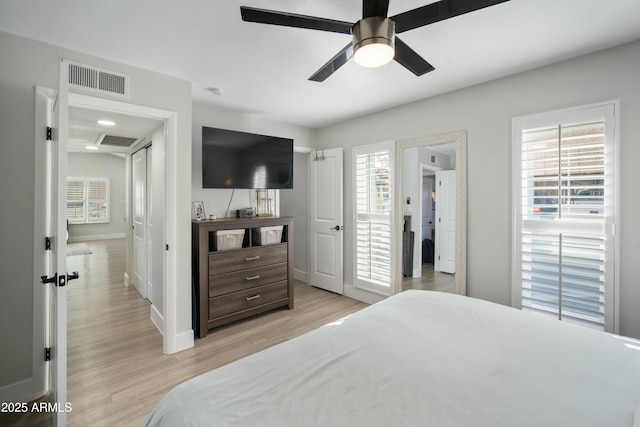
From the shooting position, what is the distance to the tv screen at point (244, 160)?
3115 millimetres

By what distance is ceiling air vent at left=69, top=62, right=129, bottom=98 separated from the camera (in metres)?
2.12

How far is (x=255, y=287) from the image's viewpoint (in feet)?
10.9

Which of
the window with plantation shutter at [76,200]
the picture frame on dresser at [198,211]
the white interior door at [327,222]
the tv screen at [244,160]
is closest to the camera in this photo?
the tv screen at [244,160]

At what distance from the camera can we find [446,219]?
5207mm

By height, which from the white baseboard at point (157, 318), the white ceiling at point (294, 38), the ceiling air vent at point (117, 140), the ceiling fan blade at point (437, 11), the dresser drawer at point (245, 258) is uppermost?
the white ceiling at point (294, 38)

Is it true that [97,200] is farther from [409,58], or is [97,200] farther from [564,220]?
[564,220]

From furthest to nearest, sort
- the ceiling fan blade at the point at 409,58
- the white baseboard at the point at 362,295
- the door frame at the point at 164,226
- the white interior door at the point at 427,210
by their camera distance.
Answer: the white interior door at the point at 427,210, the white baseboard at the point at 362,295, the door frame at the point at 164,226, the ceiling fan blade at the point at 409,58

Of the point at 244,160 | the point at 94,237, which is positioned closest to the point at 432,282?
the point at 244,160

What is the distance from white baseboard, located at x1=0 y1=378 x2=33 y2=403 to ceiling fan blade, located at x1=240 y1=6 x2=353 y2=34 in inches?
109

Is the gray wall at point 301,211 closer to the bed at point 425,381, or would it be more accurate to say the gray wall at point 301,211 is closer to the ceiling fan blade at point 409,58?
the ceiling fan blade at point 409,58

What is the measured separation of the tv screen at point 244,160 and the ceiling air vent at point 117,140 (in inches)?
57.8

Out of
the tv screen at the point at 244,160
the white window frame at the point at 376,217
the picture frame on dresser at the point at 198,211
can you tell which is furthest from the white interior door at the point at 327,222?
the picture frame on dresser at the point at 198,211

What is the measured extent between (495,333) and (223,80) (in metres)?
2.91

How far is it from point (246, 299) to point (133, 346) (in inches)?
44.2
